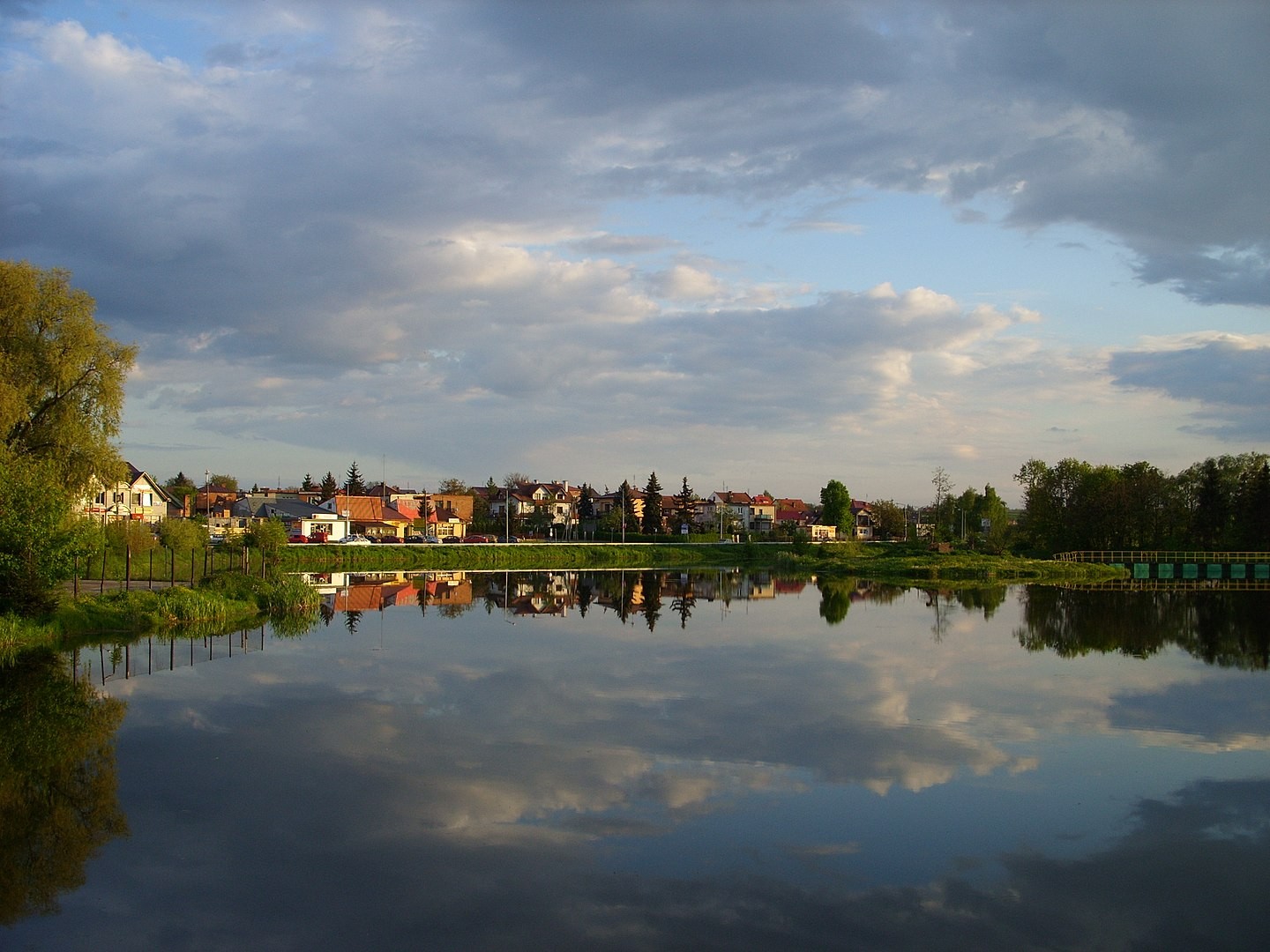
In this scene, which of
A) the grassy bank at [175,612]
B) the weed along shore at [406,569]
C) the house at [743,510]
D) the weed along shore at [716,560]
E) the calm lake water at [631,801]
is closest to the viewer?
the calm lake water at [631,801]

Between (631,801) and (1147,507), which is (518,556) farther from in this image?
(631,801)

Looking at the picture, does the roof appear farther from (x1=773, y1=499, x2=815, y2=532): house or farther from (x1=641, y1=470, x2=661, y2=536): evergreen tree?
(x1=773, y1=499, x2=815, y2=532): house

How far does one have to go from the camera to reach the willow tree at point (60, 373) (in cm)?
3114

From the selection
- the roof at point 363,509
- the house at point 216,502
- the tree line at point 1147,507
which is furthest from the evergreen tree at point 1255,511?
the house at point 216,502

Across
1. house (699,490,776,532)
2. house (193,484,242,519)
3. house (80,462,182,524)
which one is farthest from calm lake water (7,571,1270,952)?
house (699,490,776,532)

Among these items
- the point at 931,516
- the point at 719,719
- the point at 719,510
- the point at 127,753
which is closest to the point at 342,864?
the point at 127,753

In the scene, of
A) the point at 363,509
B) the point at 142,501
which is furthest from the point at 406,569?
the point at 363,509

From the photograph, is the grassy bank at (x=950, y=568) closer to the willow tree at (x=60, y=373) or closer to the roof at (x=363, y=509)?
the willow tree at (x=60, y=373)

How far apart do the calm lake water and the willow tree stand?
39.0 ft

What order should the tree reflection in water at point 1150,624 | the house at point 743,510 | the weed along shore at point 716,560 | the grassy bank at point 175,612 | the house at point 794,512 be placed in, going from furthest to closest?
1. the house at point 794,512
2. the house at point 743,510
3. the weed along shore at point 716,560
4. the tree reflection in water at point 1150,624
5. the grassy bank at point 175,612

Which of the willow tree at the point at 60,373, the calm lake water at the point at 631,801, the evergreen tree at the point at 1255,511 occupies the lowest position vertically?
the calm lake water at the point at 631,801

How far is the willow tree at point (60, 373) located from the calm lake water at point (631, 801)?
468 inches

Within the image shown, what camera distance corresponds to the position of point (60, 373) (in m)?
31.4

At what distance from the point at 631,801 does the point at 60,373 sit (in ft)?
91.6
